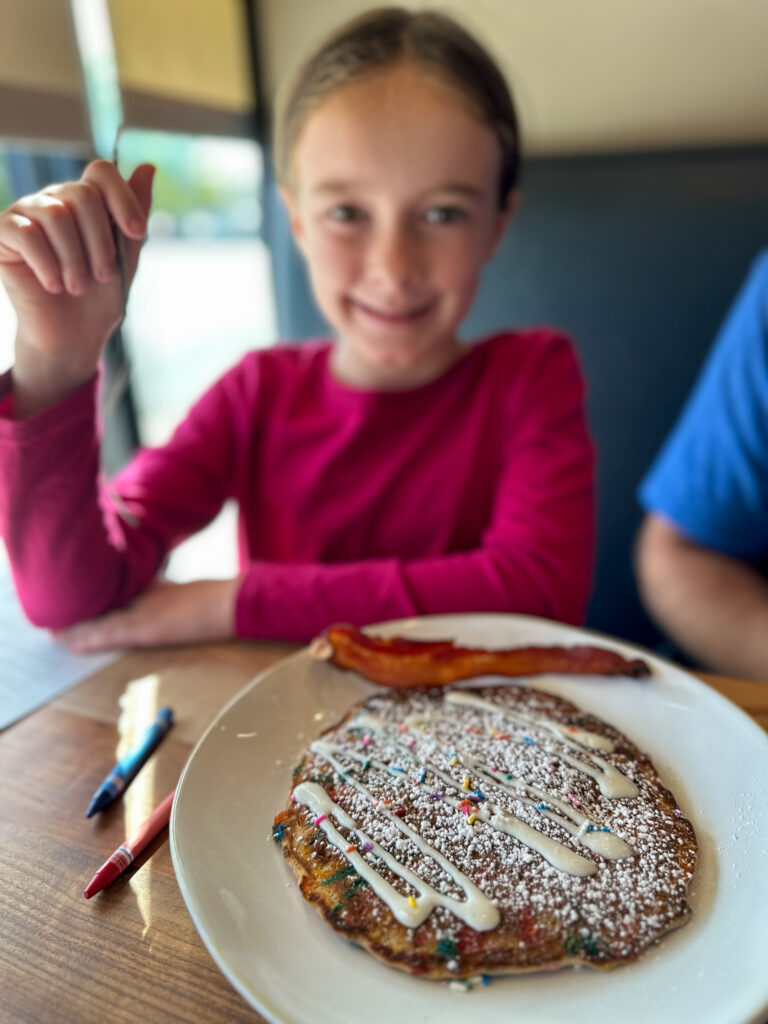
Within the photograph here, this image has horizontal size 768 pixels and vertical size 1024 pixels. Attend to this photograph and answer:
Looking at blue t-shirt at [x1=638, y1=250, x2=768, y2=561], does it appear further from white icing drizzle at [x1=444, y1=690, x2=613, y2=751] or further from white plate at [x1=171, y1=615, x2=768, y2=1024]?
white icing drizzle at [x1=444, y1=690, x2=613, y2=751]

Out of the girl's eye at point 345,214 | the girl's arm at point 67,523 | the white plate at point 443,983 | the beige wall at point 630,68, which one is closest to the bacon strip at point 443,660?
the white plate at point 443,983

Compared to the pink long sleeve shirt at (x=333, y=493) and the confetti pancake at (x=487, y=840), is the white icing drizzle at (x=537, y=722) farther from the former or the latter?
the pink long sleeve shirt at (x=333, y=493)

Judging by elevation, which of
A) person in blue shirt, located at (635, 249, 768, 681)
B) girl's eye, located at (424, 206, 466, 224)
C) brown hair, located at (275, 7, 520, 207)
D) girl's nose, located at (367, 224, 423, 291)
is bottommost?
person in blue shirt, located at (635, 249, 768, 681)

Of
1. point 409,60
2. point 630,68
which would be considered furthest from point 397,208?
point 630,68

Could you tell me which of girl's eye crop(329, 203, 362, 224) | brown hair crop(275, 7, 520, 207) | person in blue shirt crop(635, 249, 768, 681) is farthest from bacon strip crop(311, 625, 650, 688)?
brown hair crop(275, 7, 520, 207)

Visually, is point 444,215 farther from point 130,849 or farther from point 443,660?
point 130,849

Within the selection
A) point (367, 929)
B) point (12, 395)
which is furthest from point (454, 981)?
point (12, 395)

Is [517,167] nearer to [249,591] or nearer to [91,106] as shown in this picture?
[249,591]
